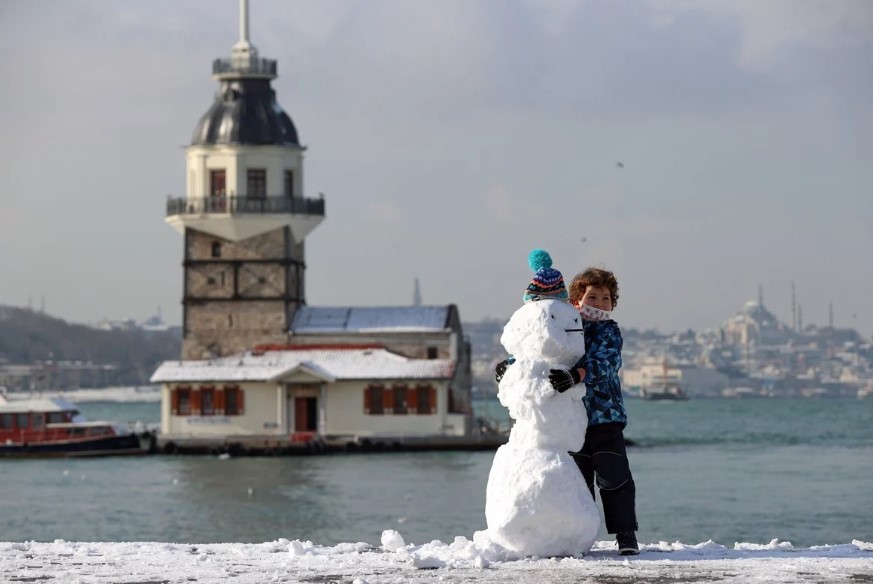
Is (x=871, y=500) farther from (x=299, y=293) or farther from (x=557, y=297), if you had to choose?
(x=557, y=297)

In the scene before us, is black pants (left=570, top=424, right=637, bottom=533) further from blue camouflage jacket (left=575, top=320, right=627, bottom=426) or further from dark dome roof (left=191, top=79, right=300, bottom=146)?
dark dome roof (left=191, top=79, right=300, bottom=146)

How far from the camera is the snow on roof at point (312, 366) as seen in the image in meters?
52.8

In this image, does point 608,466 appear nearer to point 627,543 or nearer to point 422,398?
point 627,543

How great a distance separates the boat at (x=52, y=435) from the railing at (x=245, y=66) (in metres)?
9.78

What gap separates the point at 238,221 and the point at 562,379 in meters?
45.8

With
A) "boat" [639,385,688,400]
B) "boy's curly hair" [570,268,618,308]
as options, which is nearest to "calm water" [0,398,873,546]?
"boy's curly hair" [570,268,618,308]

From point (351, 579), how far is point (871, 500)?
30.0m

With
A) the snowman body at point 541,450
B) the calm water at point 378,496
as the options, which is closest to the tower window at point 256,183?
the calm water at point 378,496

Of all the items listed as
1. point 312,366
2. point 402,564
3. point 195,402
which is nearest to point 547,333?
point 402,564

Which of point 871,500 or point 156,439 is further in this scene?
point 156,439

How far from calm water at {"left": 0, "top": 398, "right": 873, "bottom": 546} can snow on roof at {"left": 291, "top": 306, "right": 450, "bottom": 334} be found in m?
5.55

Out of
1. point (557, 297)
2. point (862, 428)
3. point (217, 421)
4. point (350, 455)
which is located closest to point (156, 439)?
point (217, 421)

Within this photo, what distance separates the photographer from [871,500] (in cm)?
3847

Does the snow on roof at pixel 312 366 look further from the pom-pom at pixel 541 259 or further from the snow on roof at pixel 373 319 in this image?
the pom-pom at pixel 541 259
